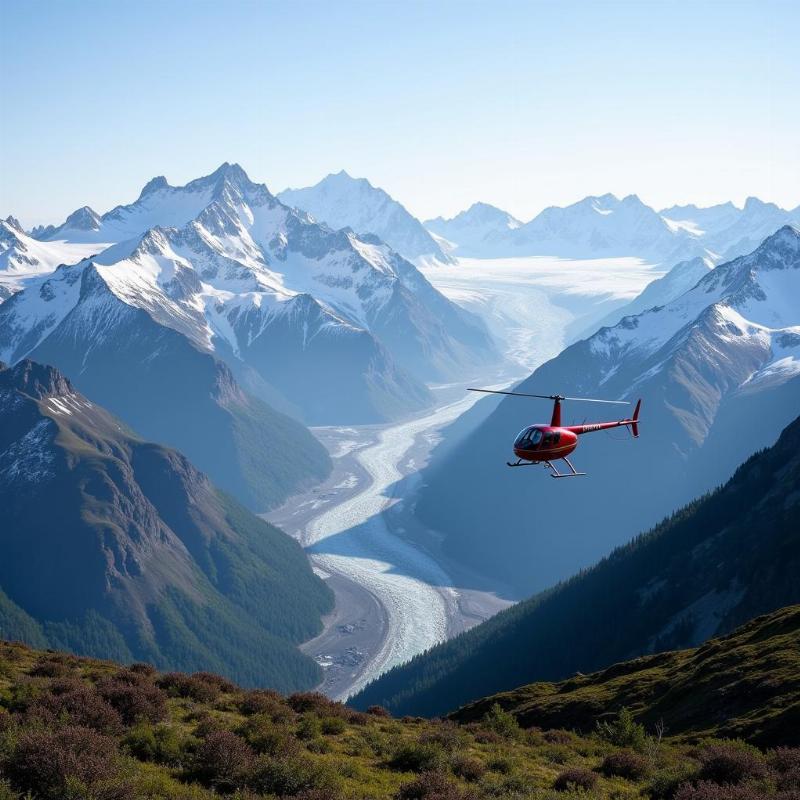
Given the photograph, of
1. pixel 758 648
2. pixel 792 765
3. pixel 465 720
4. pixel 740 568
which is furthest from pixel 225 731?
pixel 740 568

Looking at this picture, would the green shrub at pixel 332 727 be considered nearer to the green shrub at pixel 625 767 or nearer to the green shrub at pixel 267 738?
the green shrub at pixel 267 738

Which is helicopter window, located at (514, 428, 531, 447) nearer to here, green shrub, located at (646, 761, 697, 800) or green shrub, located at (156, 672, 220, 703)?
green shrub, located at (156, 672, 220, 703)

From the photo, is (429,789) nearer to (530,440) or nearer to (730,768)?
(730,768)

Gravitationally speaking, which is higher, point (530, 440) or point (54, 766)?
point (530, 440)

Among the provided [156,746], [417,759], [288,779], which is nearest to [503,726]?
[417,759]

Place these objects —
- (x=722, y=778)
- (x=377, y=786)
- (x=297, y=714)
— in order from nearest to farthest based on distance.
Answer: (x=377, y=786) → (x=722, y=778) → (x=297, y=714)

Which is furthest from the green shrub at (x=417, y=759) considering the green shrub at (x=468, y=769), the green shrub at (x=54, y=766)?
the green shrub at (x=54, y=766)

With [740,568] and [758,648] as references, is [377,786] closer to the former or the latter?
[758,648]
